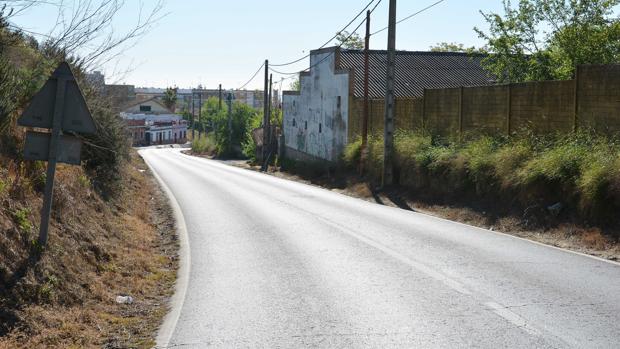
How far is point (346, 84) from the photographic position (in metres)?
38.9

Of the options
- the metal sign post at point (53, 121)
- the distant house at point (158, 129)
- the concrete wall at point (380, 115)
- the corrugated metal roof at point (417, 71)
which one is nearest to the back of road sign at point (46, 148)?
the metal sign post at point (53, 121)

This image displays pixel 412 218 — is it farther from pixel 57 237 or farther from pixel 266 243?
pixel 57 237

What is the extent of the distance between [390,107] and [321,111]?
1916cm

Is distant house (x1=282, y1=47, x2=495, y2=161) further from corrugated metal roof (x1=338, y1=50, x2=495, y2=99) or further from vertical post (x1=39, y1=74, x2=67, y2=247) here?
vertical post (x1=39, y1=74, x2=67, y2=247)

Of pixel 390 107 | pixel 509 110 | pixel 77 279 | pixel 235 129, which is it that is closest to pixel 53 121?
→ pixel 77 279

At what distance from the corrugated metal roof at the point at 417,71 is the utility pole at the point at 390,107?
549 inches

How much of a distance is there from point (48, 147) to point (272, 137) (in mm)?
48911

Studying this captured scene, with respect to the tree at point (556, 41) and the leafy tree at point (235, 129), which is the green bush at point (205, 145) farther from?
the tree at point (556, 41)

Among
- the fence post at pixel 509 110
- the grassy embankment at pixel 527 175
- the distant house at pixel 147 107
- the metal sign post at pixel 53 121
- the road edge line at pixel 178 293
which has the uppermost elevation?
the distant house at pixel 147 107

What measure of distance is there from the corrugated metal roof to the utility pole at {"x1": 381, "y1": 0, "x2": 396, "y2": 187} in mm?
13952

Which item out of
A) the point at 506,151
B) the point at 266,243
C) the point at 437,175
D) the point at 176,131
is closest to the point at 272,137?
the point at 437,175

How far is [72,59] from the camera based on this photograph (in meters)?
14.9

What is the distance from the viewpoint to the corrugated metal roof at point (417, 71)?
40938 mm

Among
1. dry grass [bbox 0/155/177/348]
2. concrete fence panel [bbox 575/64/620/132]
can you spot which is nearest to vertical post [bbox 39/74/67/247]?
dry grass [bbox 0/155/177/348]
